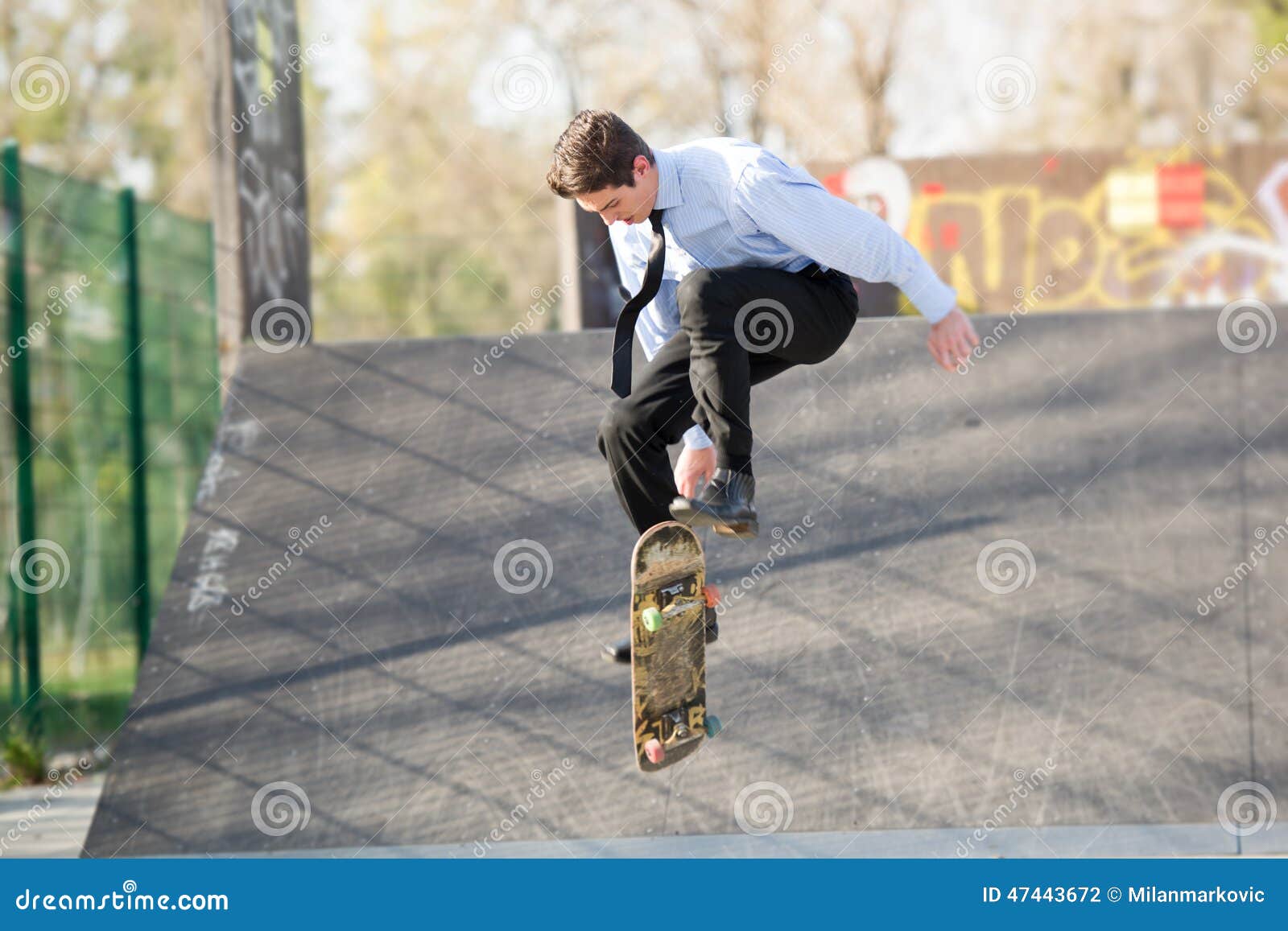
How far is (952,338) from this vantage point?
139 inches

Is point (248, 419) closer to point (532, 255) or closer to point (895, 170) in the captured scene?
point (895, 170)

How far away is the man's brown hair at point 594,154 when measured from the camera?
11.5ft

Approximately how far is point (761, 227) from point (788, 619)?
2.11 metres

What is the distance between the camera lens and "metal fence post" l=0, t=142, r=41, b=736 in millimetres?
6551

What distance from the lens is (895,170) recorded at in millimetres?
11320

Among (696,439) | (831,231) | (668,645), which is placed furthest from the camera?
(696,439)

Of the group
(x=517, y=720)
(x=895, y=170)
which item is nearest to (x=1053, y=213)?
(x=895, y=170)

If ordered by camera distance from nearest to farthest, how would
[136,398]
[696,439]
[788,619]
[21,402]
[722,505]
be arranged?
[722,505], [696,439], [788,619], [21,402], [136,398]

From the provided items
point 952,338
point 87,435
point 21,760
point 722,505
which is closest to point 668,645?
point 722,505

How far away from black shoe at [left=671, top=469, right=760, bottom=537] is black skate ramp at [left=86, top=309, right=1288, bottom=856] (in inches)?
55.8

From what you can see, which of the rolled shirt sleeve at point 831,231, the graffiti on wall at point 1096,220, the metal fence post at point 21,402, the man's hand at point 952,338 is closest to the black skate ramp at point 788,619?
the metal fence post at point 21,402

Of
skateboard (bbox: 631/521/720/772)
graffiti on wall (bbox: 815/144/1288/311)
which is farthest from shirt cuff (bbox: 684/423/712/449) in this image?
graffiti on wall (bbox: 815/144/1288/311)

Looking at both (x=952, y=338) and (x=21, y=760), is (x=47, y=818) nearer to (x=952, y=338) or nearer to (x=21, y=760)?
(x=21, y=760)

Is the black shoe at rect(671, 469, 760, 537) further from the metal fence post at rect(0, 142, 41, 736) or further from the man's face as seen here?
the metal fence post at rect(0, 142, 41, 736)
